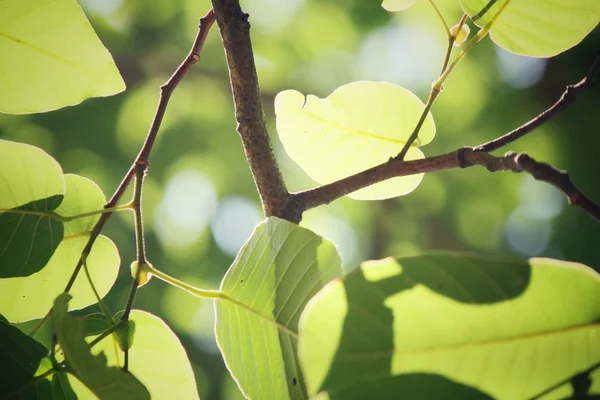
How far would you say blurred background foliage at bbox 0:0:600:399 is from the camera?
3111 millimetres

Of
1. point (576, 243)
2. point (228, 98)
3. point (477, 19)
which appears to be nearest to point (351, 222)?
point (228, 98)

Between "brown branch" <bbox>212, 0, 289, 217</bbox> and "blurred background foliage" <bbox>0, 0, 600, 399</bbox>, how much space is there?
2.35 meters

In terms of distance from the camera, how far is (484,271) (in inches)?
15.6

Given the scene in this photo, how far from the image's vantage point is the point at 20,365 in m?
0.52

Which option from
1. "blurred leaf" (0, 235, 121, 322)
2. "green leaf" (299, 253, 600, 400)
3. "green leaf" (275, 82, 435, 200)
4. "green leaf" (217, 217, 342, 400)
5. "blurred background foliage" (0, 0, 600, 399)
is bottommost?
"green leaf" (299, 253, 600, 400)

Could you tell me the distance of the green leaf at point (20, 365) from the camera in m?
0.51

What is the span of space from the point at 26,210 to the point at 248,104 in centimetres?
27

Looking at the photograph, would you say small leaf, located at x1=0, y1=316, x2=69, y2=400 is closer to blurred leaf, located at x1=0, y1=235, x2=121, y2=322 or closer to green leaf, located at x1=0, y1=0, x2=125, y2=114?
blurred leaf, located at x1=0, y1=235, x2=121, y2=322

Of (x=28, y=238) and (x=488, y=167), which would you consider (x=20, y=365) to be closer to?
(x=28, y=238)

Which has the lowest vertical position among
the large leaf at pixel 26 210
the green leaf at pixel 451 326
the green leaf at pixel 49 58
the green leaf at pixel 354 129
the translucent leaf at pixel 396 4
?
the green leaf at pixel 451 326

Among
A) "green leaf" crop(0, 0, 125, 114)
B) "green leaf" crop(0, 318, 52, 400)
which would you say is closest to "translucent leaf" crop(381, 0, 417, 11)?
"green leaf" crop(0, 0, 125, 114)

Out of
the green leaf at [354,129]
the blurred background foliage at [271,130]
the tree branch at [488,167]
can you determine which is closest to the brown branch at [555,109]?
the tree branch at [488,167]

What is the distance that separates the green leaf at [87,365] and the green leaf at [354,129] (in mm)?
342

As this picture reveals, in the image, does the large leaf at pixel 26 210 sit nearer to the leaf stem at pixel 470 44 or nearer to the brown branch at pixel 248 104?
the brown branch at pixel 248 104
